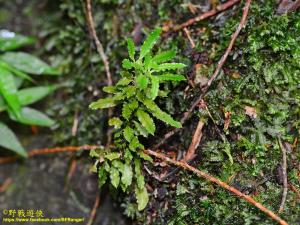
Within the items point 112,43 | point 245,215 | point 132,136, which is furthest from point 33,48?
point 245,215

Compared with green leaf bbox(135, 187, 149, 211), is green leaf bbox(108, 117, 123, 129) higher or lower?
higher

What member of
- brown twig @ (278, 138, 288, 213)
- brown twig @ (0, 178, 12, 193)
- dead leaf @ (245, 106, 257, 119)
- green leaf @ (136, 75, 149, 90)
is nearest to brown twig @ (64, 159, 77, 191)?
brown twig @ (0, 178, 12, 193)

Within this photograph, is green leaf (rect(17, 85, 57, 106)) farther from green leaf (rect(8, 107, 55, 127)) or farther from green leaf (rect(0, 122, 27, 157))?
green leaf (rect(0, 122, 27, 157))

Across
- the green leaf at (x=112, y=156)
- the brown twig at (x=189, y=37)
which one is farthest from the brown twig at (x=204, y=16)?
the green leaf at (x=112, y=156)

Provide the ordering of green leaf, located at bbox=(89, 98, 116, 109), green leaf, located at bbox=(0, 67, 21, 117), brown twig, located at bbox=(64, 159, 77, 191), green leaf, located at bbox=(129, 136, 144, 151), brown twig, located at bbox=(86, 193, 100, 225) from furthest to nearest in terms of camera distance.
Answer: brown twig, located at bbox=(64, 159, 77, 191) → brown twig, located at bbox=(86, 193, 100, 225) → green leaf, located at bbox=(0, 67, 21, 117) → green leaf, located at bbox=(89, 98, 116, 109) → green leaf, located at bbox=(129, 136, 144, 151)

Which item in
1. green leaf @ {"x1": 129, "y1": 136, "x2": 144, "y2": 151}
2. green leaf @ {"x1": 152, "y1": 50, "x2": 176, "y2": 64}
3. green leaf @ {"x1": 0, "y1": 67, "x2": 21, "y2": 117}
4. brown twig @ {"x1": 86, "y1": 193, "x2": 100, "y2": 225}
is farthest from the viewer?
brown twig @ {"x1": 86, "y1": 193, "x2": 100, "y2": 225}
